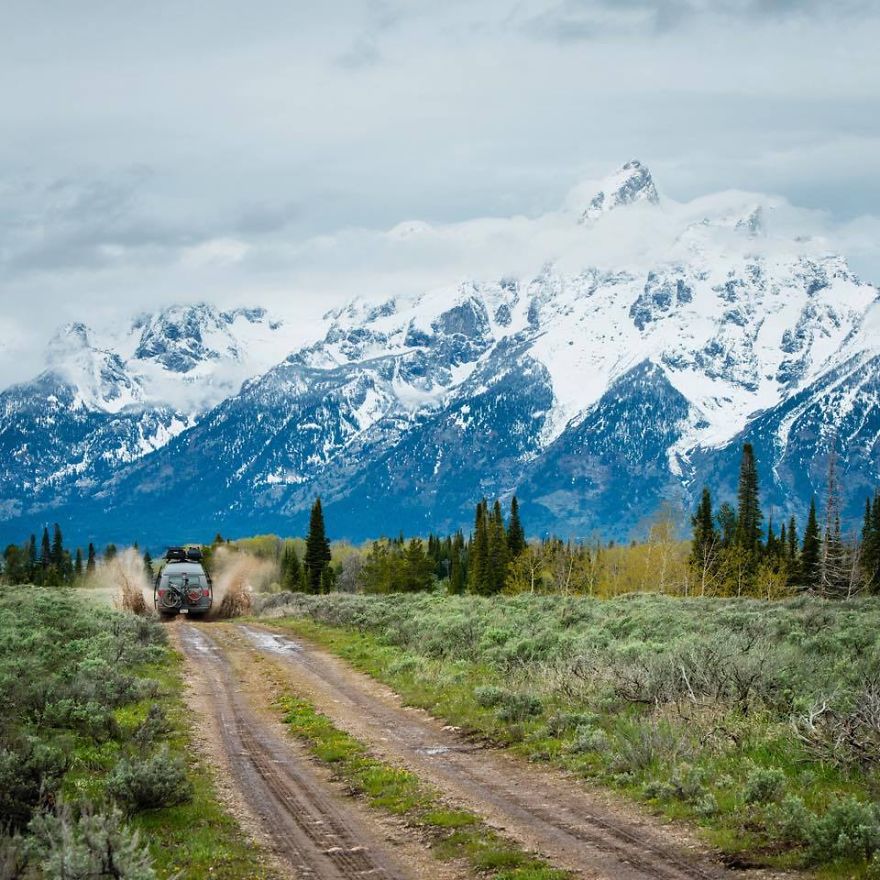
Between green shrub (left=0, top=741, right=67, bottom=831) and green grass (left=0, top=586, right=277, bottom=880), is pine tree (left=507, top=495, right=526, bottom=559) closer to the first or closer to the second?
green grass (left=0, top=586, right=277, bottom=880)

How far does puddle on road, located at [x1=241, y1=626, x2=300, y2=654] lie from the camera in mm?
35750

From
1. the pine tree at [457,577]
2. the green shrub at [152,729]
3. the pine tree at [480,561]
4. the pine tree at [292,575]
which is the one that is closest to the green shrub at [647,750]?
the green shrub at [152,729]

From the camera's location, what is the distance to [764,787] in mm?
13539

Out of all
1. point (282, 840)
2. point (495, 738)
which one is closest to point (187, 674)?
point (495, 738)

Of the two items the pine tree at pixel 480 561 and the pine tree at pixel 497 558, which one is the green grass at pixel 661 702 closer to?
the pine tree at pixel 497 558

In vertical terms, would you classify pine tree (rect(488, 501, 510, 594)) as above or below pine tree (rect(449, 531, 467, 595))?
above

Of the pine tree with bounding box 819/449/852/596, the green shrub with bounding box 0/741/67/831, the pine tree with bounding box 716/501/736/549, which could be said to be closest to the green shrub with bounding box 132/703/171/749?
the green shrub with bounding box 0/741/67/831

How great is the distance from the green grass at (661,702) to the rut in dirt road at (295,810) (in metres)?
3.99

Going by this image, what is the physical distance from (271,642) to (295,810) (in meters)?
24.6

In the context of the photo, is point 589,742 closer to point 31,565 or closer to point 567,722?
point 567,722

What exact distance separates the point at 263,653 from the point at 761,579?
59.4 m

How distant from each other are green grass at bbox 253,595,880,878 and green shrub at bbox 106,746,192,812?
6.32 meters

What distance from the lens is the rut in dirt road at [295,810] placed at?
11914mm

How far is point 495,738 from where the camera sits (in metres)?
18.9
